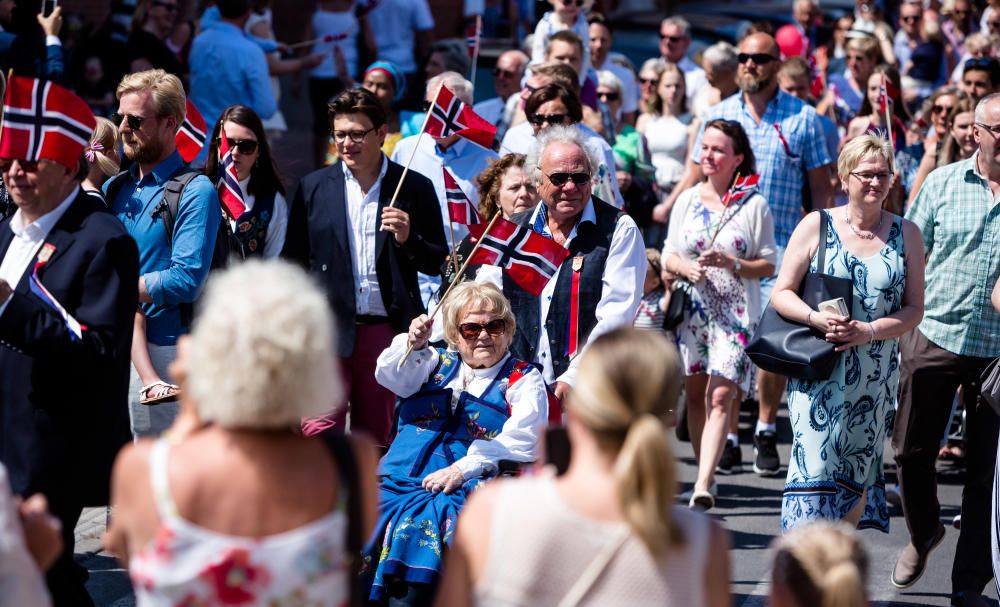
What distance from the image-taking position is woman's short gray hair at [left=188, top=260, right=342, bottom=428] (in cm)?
288

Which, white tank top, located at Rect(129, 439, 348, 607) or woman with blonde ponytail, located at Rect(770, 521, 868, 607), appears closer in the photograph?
white tank top, located at Rect(129, 439, 348, 607)

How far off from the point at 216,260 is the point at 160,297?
0.39 m

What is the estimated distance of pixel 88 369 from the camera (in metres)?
4.35

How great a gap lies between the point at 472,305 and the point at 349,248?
1.24 meters

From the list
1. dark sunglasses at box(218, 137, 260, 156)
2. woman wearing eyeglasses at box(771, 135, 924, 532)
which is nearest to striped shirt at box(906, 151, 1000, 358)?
woman wearing eyeglasses at box(771, 135, 924, 532)

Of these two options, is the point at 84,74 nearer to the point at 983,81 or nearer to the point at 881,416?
the point at 983,81

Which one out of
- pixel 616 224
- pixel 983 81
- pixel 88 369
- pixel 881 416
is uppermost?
pixel 983 81

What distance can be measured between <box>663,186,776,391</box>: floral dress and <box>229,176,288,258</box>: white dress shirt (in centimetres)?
222

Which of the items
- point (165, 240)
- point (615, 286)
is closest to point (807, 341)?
point (615, 286)

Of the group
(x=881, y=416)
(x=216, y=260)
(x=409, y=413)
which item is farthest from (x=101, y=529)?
(x=881, y=416)

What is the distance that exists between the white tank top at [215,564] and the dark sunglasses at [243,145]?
3.83m

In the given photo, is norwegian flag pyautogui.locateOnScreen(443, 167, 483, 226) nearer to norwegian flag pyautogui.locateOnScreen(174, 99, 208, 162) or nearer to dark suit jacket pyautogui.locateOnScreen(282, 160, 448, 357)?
dark suit jacket pyautogui.locateOnScreen(282, 160, 448, 357)

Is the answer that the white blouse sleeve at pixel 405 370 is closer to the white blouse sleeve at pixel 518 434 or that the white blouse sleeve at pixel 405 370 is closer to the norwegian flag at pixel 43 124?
the white blouse sleeve at pixel 518 434

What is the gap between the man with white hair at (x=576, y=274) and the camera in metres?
5.88
